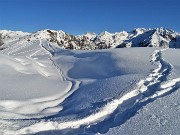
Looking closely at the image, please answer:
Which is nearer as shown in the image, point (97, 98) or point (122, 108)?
point (122, 108)

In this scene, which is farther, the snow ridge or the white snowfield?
the snow ridge

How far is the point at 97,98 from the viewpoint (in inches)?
327

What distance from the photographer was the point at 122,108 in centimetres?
731

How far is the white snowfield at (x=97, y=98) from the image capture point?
6258mm

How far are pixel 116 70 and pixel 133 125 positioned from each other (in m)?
5.62

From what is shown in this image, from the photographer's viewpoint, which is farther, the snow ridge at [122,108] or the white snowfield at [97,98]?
the snow ridge at [122,108]

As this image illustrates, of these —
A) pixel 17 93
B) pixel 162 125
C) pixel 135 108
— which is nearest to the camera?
pixel 162 125

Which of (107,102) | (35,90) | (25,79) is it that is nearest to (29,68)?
(25,79)

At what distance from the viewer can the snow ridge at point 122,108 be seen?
21.0 feet

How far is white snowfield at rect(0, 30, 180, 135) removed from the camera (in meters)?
6.26

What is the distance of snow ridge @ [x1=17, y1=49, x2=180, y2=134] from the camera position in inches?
252

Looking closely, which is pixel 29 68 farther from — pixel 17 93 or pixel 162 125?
pixel 162 125

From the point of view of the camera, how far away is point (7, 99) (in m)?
8.55

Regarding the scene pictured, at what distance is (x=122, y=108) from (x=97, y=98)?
1.13m
